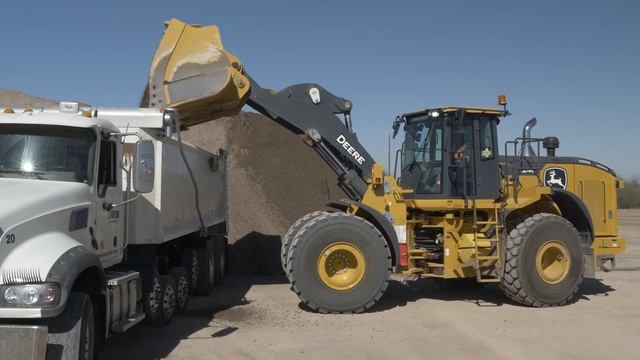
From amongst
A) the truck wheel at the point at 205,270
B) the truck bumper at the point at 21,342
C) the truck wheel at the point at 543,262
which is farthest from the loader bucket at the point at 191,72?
the truck bumper at the point at 21,342

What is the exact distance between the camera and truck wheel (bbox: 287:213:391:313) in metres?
9.55

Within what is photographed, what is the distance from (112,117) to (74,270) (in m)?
3.44

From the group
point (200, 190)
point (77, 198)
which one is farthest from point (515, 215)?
point (77, 198)

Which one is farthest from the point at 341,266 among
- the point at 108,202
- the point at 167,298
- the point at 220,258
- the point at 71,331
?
the point at 71,331

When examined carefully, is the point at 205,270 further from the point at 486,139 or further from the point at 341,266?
the point at 486,139

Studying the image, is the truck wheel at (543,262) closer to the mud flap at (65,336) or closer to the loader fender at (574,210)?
the loader fender at (574,210)

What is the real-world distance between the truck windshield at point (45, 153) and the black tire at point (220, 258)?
6.35 metres

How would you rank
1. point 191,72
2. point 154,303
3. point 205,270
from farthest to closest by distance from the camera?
point 205,270
point 191,72
point 154,303

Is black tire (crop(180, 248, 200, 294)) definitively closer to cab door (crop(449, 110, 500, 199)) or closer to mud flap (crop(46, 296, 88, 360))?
cab door (crop(449, 110, 500, 199))

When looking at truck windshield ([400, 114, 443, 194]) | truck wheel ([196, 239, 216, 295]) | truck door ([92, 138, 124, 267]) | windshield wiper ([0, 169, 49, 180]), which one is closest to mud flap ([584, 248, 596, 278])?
truck windshield ([400, 114, 443, 194])

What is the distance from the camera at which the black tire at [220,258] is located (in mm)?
12242

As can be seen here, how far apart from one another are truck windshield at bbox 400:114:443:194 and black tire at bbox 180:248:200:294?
12.4 feet

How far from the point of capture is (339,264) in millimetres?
9828

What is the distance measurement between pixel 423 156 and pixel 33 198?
269 inches
